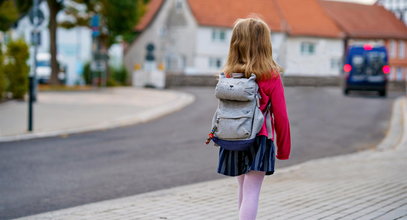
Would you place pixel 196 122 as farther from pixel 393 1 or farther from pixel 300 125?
pixel 393 1

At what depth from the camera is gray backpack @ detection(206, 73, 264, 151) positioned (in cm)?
417

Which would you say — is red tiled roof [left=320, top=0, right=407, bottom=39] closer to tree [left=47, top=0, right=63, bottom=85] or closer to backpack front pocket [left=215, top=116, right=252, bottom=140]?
tree [left=47, top=0, right=63, bottom=85]

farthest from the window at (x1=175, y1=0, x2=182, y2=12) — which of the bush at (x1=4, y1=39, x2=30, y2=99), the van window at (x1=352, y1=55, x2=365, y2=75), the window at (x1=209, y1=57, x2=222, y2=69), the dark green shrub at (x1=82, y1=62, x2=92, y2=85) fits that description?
the bush at (x1=4, y1=39, x2=30, y2=99)

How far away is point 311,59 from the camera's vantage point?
41.3 m

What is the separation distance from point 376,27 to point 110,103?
49468 millimetres

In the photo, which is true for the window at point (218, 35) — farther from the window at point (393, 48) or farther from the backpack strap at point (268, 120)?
the backpack strap at point (268, 120)

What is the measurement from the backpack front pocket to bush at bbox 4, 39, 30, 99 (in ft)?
60.9

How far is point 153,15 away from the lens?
6012cm

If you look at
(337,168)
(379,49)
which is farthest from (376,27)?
(337,168)

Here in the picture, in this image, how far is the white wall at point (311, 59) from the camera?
36381mm

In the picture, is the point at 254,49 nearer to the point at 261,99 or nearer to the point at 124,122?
the point at 261,99

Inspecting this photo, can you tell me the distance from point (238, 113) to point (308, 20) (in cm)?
5094

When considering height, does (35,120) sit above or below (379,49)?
below

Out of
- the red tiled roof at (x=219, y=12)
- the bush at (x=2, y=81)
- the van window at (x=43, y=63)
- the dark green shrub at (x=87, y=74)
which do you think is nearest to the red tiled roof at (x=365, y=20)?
the red tiled roof at (x=219, y=12)
